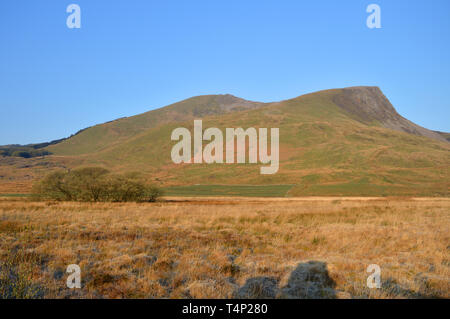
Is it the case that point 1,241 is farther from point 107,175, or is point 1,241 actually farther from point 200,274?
point 107,175

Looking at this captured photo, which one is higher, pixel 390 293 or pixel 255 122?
pixel 255 122

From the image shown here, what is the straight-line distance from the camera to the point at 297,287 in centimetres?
730

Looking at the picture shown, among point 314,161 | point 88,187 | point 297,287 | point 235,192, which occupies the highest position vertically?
point 314,161

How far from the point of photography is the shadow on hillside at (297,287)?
22.4 feet

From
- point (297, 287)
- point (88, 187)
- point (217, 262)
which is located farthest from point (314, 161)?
point (297, 287)

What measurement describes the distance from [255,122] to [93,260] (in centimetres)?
16305

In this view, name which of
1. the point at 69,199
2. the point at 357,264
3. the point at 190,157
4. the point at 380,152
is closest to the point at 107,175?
the point at 69,199

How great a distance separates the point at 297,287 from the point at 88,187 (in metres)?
35.6

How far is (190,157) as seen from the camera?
143625 millimetres

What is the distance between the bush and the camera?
37.6 m

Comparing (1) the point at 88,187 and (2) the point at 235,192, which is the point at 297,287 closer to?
(1) the point at 88,187

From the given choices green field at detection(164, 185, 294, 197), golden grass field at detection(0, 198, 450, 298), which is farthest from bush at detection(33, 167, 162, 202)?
green field at detection(164, 185, 294, 197)

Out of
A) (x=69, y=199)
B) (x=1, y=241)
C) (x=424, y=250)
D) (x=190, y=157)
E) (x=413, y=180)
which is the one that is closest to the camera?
(x=1, y=241)

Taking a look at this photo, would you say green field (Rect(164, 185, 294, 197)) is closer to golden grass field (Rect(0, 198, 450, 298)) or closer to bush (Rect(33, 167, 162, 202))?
bush (Rect(33, 167, 162, 202))
